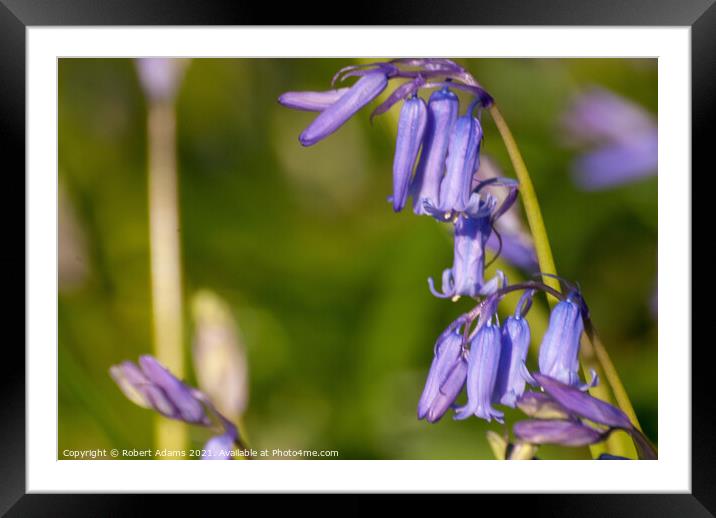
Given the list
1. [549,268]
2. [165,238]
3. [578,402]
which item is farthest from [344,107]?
[165,238]

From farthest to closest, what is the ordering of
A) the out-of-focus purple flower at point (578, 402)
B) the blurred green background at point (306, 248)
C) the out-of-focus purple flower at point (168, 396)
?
the blurred green background at point (306, 248) < the out-of-focus purple flower at point (168, 396) < the out-of-focus purple flower at point (578, 402)

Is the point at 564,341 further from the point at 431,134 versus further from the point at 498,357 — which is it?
the point at 431,134

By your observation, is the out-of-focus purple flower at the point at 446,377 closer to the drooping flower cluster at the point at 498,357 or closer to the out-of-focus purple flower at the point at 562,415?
the drooping flower cluster at the point at 498,357

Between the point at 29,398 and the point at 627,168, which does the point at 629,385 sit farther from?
the point at 29,398

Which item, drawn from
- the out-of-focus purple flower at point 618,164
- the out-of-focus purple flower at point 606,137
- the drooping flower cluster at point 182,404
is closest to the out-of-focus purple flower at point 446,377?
the drooping flower cluster at point 182,404

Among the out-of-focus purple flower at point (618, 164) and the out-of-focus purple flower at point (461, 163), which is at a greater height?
the out-of-focus purple flower at point (618, 164)

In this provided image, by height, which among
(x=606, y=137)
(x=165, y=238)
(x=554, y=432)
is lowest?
(x=554, y=432)

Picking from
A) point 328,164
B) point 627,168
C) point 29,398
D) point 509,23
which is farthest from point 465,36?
point 29,398
